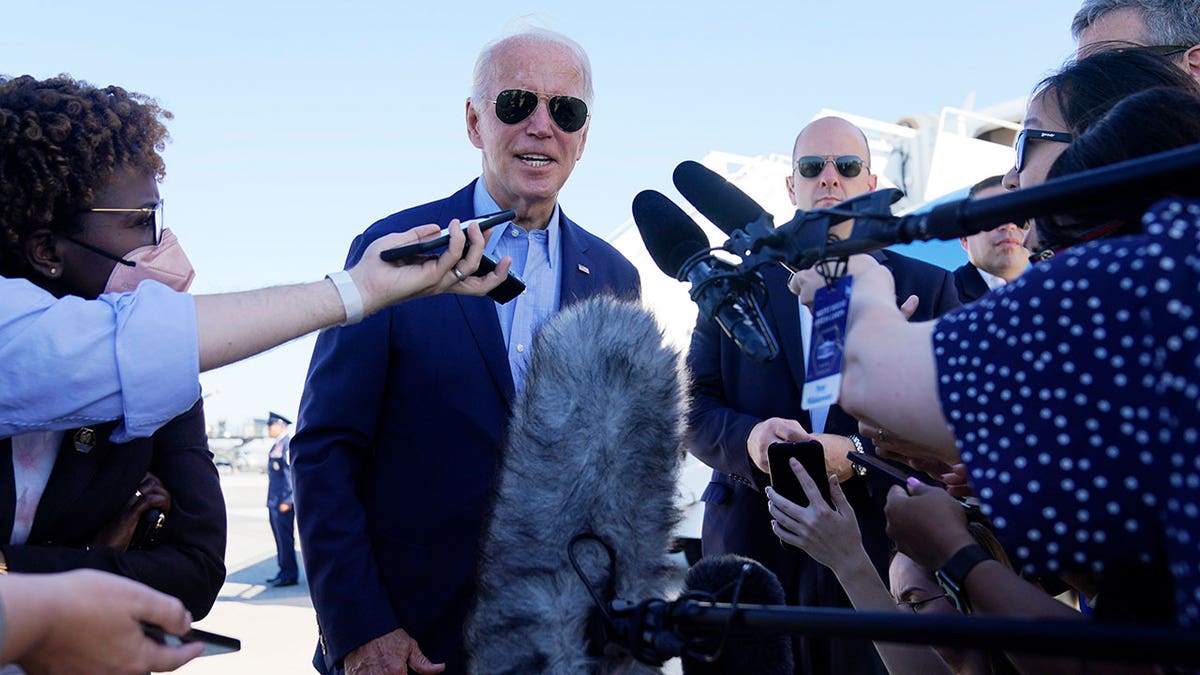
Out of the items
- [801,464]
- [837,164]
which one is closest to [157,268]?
[801,464]

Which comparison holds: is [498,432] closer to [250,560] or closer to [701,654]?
[701,654]

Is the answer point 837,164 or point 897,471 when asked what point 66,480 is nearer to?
point 897,471

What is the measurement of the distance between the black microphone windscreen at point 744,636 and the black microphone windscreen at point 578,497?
0.25 metres

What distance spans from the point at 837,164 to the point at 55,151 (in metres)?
A: 3.30

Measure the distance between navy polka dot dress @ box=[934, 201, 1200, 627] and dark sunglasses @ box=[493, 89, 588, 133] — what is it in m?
2.09

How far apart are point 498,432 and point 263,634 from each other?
7.10 m

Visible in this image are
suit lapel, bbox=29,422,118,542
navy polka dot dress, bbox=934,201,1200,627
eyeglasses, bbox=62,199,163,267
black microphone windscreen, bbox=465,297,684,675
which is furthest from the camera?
eyeglasses, bbox=62,199,163,267

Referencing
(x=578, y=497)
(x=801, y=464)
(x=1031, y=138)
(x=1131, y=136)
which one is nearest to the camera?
(x=578, y=497)

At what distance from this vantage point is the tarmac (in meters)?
7.30

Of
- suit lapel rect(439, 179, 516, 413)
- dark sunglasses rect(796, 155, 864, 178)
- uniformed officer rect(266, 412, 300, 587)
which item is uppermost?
dark sunglasses rect(796, 155, 864, 178)

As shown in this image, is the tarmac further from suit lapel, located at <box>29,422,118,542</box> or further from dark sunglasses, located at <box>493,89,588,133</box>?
dark sunglasses, located at <box>493,89,588,133</box>

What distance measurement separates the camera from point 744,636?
171cm

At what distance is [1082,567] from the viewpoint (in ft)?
3.97

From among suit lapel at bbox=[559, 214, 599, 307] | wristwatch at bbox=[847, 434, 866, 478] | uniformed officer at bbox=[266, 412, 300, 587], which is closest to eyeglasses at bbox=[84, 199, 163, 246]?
suit lapel at bbox=[559, 214, 599, 307]
